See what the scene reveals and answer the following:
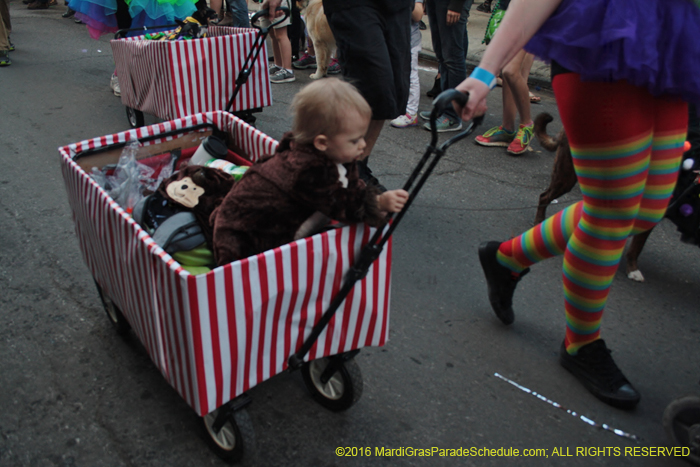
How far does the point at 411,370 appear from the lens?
2.40 metres

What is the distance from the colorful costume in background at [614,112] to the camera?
1743mm

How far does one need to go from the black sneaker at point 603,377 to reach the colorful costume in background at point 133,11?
178 inches

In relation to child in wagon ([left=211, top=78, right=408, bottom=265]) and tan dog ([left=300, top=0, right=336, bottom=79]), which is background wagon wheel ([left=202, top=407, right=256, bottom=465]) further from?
tan dog ([left=300, top=0, right=336, bottom=79])

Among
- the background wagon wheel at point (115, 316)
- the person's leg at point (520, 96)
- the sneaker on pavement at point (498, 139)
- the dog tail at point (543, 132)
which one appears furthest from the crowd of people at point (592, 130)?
the sneaker on pavement at point (498, 139)

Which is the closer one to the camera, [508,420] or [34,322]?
[508,420]

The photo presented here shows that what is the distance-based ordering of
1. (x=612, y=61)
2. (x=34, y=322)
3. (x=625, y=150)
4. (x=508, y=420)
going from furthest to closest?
(x=34, y=322) < (x=508, y=420) < (x=625, y=150) < (x=612, y=61)

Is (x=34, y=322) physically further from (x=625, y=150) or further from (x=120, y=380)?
(x=625, y=150)

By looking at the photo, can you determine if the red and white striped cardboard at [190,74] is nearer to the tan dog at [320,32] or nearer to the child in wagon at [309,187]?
the tan dog at [320,32]

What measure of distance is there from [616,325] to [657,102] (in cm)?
124

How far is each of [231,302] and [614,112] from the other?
131 centimetres

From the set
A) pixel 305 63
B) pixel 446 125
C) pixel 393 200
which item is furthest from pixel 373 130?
pixel 305 63

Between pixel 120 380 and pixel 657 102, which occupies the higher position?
pixel 657 102

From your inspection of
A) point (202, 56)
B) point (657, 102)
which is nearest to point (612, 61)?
point (657, 102)

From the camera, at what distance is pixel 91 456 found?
6.39ft
